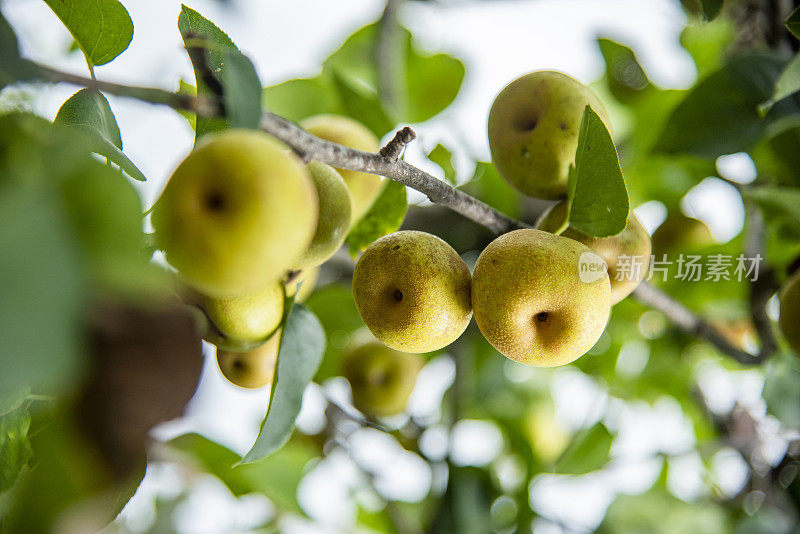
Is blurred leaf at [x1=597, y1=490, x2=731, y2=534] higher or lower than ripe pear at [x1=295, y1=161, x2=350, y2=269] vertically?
lower

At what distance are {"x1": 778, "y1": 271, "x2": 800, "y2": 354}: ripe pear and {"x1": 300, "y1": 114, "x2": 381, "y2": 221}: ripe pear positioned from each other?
16.9 inches

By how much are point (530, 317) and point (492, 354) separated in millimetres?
585

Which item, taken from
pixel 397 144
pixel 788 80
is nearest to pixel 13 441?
pixel 397 144

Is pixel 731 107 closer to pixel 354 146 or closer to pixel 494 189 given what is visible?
pixel 494 189

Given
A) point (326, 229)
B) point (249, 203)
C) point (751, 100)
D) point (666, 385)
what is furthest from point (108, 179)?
point (666, 385)

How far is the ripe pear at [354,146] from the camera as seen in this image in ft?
1.67

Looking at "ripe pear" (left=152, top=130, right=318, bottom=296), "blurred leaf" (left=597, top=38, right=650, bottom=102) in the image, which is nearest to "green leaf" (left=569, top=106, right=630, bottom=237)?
"ripe pear" (left=152, top=130, right=318, bottom=296)

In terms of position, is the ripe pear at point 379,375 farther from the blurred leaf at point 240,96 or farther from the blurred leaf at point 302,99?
the blurred leaf at point 240,96

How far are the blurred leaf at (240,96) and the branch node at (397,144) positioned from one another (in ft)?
0.29

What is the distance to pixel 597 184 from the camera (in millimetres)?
410

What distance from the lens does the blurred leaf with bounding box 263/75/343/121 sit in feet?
2.46

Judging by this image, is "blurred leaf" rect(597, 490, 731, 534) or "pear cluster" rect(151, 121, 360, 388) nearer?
"pear cluster" rect(151, 121, 360, 388)

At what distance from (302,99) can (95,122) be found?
44 centimetres

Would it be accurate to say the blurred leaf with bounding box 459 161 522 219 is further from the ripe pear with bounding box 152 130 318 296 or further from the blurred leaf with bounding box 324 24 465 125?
the ripe pear with bounding box 152 130 318 296
